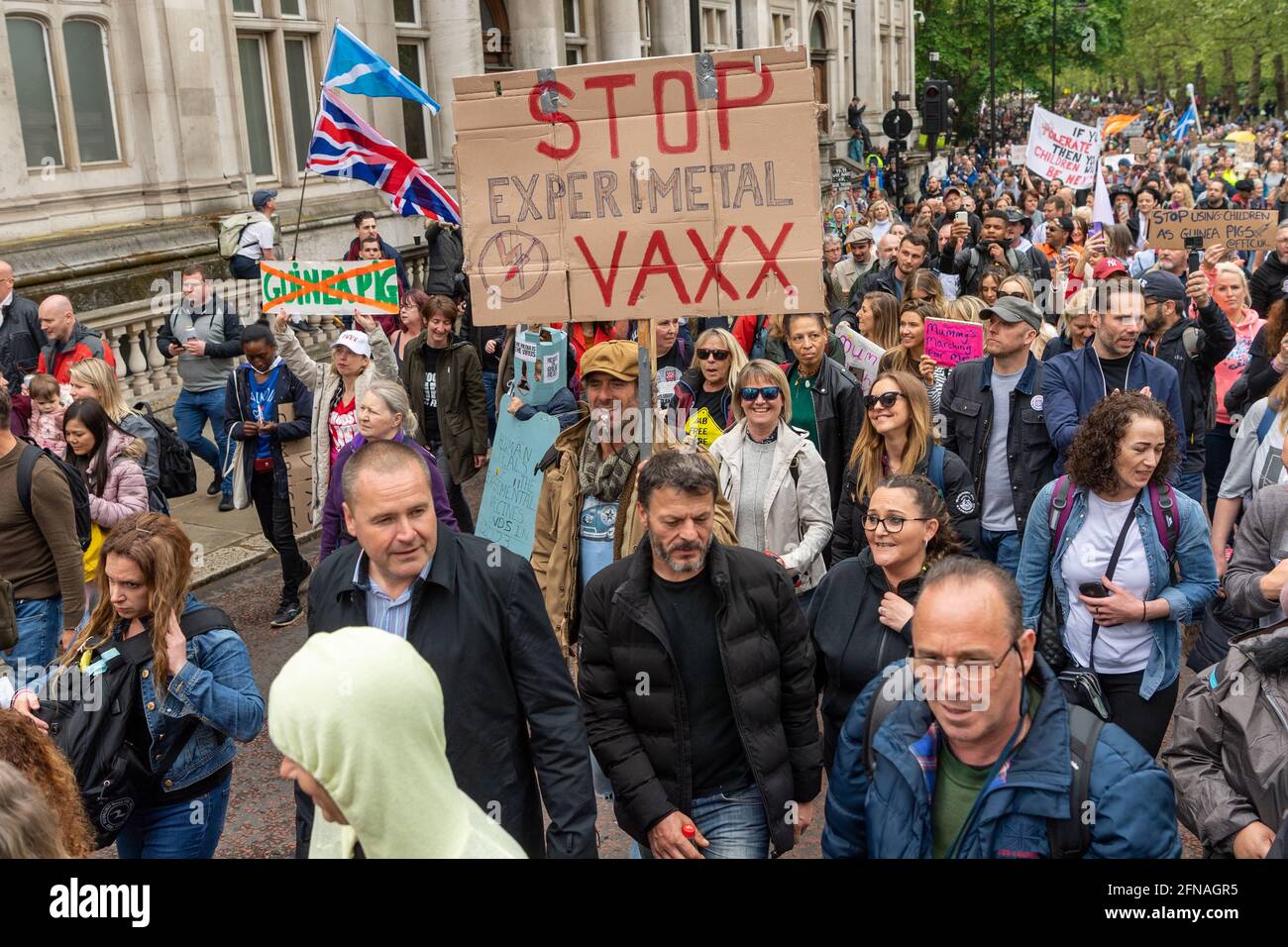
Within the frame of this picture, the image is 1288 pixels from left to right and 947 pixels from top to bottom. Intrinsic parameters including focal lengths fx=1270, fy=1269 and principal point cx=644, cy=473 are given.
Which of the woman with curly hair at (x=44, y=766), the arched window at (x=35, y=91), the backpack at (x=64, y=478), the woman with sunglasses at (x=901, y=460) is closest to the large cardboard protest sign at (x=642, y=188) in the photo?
the woman with sunglasses at (x=901, y=460)

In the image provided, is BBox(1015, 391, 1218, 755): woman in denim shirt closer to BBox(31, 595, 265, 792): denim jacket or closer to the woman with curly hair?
BBox(31, 595, 265, 792): denim jacket

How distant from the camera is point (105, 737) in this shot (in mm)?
3605

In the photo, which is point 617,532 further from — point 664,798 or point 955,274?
point 955,274

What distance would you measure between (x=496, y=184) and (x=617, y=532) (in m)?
1.38

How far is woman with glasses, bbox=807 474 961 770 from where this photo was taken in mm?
3789

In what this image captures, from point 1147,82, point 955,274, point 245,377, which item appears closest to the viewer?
point 245,377

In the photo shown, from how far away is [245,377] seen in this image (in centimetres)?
767

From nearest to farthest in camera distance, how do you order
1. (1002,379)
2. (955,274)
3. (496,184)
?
(496,184) < (1002,379) < (955,274)

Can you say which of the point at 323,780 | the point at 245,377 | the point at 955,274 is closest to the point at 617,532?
the point at 323,780

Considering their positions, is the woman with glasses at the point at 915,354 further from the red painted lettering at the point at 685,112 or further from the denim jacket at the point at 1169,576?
the red painted lettering at the point at 685,112

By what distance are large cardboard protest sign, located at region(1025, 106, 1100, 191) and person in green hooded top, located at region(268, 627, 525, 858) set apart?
15.0 metres

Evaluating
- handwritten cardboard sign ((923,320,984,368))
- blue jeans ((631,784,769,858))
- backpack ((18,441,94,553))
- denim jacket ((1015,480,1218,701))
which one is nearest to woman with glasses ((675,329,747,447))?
handwritten cardboard sign ((923,320,984,368))

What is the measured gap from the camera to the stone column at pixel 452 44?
17.2m

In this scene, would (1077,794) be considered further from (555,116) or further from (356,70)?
(356,70)
